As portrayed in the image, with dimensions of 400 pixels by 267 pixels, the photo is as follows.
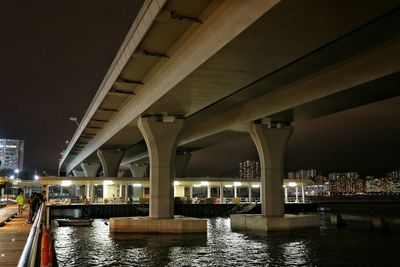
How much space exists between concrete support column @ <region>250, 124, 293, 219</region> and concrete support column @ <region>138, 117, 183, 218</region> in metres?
7.93

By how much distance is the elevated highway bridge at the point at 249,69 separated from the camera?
51.4 ft

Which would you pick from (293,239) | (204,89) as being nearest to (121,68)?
(204,89)

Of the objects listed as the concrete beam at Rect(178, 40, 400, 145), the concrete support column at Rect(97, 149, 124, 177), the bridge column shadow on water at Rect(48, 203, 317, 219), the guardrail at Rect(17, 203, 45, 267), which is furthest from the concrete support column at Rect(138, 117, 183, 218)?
the concrete support column at Rect(97, 149, 124, 177)

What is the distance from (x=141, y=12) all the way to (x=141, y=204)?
44973 mm

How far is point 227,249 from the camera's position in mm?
27203

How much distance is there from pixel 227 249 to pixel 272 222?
12.2m

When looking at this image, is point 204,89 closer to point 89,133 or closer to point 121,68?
point 121,68

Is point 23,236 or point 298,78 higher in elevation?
point 298,78

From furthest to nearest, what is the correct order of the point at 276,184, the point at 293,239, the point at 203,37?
1. the point at 276,184
2. the point at 293,239
3. the point at 203,37

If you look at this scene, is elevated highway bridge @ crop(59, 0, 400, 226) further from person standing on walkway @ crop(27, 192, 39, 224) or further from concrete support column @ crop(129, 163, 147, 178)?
concrete support column @ crop(129, 163, 147, 178)

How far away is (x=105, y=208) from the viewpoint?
61.5m

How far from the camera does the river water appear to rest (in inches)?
888

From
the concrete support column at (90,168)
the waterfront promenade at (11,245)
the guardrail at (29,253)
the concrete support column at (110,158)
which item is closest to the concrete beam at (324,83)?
the guardrail at (29,253)

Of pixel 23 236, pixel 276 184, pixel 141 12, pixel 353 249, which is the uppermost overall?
pixel 141 12
